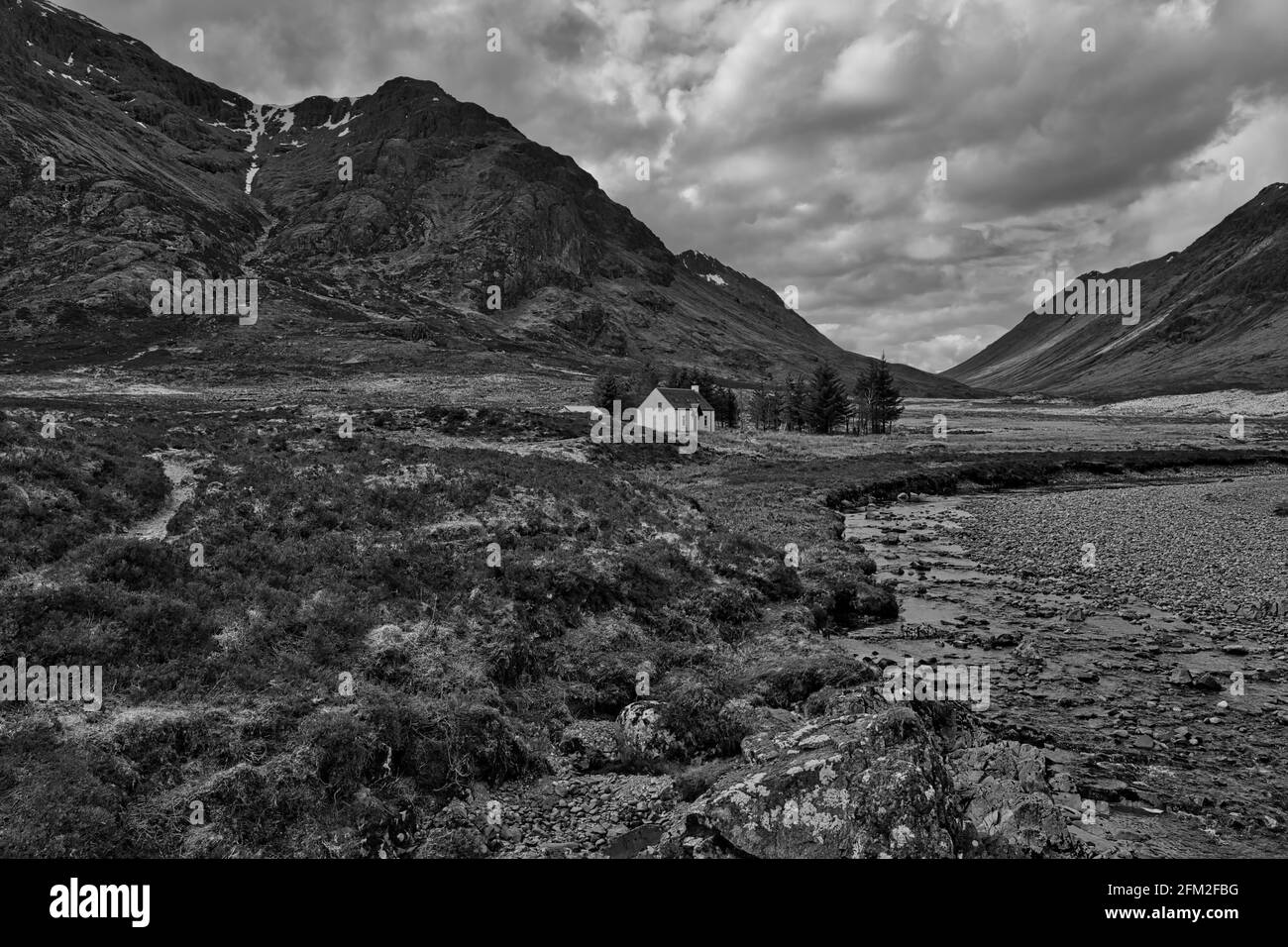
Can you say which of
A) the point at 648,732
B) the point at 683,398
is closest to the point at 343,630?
the point at 648,732

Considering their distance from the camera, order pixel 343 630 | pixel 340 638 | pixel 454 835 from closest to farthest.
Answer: pixel 454 835 → pixel 340 638 → pixel 343 630

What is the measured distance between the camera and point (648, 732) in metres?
13.9

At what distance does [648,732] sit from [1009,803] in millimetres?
6804

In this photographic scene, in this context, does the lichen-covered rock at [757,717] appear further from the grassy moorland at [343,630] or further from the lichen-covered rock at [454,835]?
the lichen-covered rock at [454,835]

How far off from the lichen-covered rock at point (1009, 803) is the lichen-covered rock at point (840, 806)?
0.71m

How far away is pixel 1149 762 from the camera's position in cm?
1378

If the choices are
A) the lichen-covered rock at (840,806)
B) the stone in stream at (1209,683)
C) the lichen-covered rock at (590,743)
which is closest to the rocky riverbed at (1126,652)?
the stone in stream at (1209,683)

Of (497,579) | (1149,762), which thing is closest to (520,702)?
(497,579)

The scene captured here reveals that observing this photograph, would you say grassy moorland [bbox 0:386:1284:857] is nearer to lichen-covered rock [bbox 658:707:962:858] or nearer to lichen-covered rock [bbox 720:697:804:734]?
lichen-covered rock [bbox 720:697:804:734]

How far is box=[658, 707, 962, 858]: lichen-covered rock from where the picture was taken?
29.7 ft

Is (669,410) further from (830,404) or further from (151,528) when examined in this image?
(151,528)

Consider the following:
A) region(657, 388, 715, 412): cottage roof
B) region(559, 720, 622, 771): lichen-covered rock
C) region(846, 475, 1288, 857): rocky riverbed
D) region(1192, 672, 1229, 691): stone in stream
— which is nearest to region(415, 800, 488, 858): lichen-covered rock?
region(559, 720, 622, 771): lichen-covered rock
